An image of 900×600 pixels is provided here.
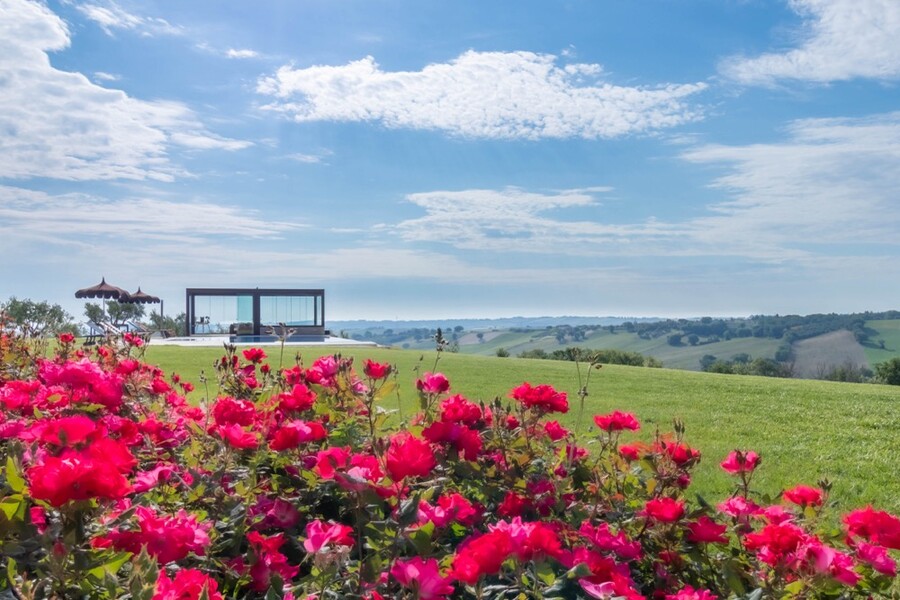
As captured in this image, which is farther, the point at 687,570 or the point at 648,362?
the point at 648,362

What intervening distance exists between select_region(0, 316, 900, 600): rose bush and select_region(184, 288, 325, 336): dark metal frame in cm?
2742

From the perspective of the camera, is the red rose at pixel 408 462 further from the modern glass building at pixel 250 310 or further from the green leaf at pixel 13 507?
the modern glass building at pixel 250 310

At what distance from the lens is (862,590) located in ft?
5.69

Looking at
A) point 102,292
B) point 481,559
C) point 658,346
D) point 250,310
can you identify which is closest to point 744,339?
point 658,346

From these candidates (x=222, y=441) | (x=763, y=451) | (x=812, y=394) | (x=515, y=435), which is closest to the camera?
(x=222, y=441)

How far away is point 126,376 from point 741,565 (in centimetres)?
254

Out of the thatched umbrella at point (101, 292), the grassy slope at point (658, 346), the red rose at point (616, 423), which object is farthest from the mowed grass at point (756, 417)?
the grassy slope at point (658, 346)

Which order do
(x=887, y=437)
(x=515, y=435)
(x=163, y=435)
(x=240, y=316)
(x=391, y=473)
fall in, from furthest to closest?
(x=240, y=316) → (x=887, y=437) → (x=163, y=435) → (x=515, y=435) → (x=391, y=473)

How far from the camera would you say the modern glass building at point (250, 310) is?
29.8m

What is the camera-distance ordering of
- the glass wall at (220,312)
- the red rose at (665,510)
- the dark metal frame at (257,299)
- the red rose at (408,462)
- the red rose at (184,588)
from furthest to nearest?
the glass wall at (220,312) < the dark metal frame at (257,299) < the red rose at (665,510) < the red rose at (408,462) < the red rose at (184,588)

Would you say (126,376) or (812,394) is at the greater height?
(126,376)

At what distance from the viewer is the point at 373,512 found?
174 centimetres

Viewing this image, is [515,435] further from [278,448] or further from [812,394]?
[812,394]

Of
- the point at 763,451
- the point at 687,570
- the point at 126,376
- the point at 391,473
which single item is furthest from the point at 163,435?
the point at 763,451
